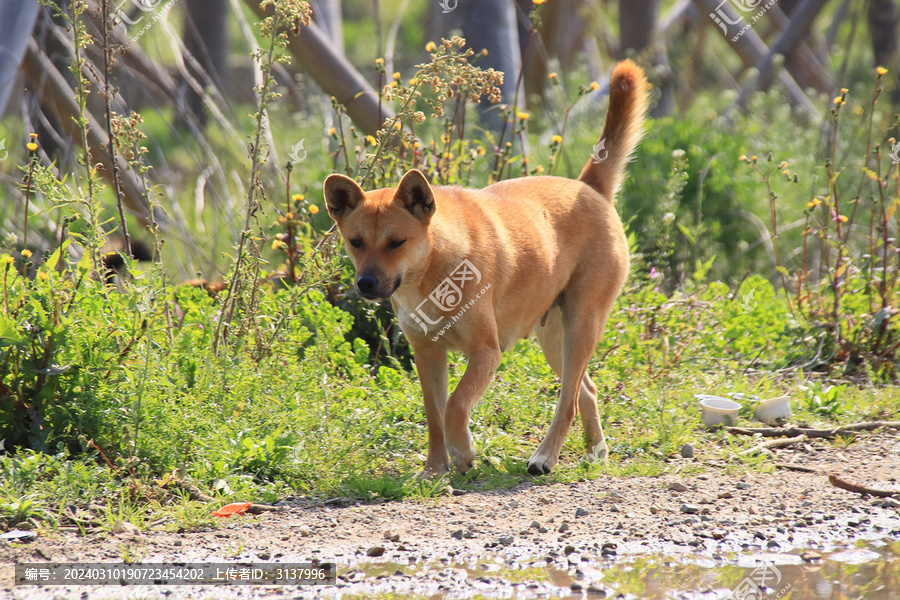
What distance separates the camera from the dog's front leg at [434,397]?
4.36 m

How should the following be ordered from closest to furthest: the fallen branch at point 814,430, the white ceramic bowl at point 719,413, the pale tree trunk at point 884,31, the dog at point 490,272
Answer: the dog at point 490,272
the fallen branch at point 814,430
the white ceramic bowl at point 719,413
the pale tree trunk at point 884,31

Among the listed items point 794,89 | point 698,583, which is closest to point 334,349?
point 698,583

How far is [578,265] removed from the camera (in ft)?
15.7

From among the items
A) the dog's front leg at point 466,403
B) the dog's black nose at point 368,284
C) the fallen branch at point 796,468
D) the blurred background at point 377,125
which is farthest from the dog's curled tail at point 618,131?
the fallen branch at point 796,468

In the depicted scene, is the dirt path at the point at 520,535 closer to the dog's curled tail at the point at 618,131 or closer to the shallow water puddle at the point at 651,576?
the shallow water puddle at the point at 651,576

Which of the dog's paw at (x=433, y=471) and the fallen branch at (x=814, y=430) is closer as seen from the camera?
the dog's paw at (x=433, y=471)

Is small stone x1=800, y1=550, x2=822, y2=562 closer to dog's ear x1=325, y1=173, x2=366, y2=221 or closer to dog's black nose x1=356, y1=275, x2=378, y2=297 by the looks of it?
dog's black nose x1=356, y1=275, x2=378, y2=297

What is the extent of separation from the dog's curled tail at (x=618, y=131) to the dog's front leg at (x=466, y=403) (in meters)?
1.39

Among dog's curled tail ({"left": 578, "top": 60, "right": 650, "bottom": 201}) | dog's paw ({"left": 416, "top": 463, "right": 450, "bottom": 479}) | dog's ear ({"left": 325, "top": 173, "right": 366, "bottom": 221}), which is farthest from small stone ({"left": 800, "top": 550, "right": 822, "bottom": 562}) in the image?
dog's ear ({"left": 325, "top": 173, "right": 366, "bottom": 221})

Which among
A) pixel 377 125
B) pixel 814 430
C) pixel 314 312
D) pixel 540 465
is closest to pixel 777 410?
pixel 814 430

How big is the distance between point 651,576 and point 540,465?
3.77 feet

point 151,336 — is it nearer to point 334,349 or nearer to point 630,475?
point 334,349

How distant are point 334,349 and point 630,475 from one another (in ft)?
6.05

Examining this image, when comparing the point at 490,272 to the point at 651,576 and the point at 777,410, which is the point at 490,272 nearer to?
the point at 651,576
